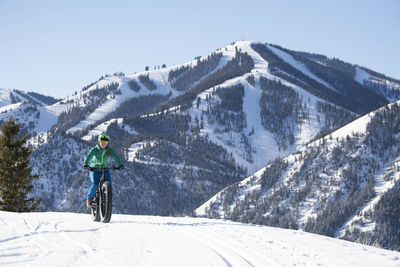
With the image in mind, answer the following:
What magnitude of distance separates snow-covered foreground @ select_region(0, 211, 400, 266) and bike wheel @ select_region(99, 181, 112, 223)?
89.8 inches

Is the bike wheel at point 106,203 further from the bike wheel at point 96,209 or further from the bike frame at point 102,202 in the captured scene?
the bike wheel at point 96,209

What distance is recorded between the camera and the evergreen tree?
105ft

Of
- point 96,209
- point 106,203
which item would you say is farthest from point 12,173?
point 106,203

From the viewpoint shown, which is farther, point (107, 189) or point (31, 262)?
point (107, 189)

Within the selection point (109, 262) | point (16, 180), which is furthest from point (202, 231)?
point (16, 180)

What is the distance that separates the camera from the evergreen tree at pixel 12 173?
32094 mm

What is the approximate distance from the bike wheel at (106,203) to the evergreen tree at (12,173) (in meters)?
19.7

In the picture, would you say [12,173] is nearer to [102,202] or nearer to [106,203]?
[102,202]

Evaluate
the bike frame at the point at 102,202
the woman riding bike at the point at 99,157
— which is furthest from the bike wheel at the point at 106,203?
the woman riding bike at the point at 99,157

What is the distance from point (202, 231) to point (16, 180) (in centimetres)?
2464

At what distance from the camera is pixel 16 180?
32.6m

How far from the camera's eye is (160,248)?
9.49 meters

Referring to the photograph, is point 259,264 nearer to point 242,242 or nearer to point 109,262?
point 242,242

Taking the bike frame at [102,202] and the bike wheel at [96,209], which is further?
the bike wheel at [96,209]
